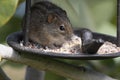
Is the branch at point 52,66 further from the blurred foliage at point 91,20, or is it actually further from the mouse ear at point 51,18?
the blurred foliage at point 91,20

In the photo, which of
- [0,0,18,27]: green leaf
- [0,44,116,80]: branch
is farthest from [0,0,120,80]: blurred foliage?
[0,44,116,80]: branch

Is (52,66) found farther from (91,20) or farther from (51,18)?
(91,20)

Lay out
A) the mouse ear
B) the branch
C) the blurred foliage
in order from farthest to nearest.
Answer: the blurred foliage < the mouse ear < the branch

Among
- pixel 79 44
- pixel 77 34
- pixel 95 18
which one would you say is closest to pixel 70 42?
pixel 79 44

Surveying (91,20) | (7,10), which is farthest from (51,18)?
(91,20)

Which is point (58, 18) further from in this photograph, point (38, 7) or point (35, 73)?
point (35, 73)

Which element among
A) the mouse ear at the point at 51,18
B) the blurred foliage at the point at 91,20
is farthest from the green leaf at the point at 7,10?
the blurred foliage at the point at 91,20

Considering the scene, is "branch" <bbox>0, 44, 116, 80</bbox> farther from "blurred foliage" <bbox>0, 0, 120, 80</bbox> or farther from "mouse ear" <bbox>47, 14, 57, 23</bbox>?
"blurred foliage" <bbox>0, 0, 120, 80</bbox>
